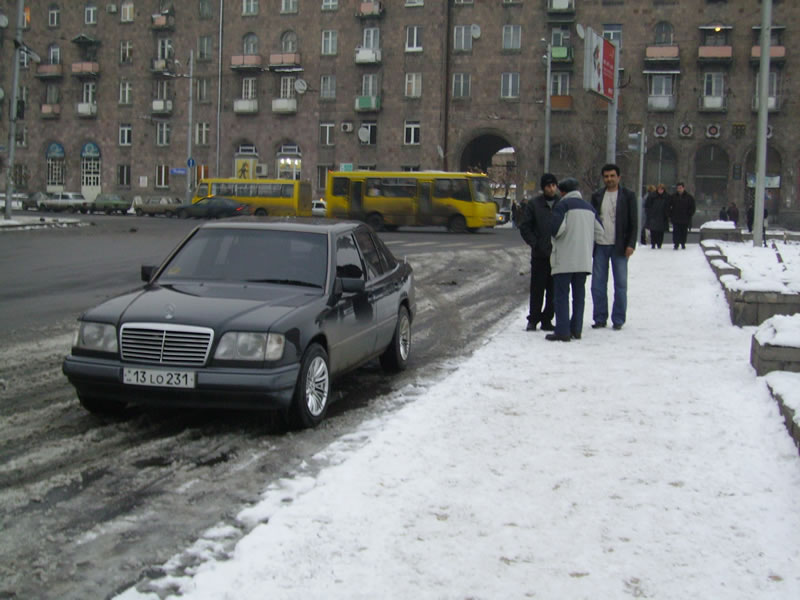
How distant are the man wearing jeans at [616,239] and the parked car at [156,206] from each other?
172ft

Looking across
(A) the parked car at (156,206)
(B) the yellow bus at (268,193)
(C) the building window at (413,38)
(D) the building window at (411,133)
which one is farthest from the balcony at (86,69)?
(D) the building window at (411,133)

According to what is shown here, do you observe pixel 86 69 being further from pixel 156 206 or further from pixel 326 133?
pixel 326 133

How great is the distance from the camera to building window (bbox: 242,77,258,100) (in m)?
66.9

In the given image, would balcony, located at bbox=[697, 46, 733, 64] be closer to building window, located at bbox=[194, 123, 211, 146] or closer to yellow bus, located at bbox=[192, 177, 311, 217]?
yellow bus, located at bbox=[192, 177, 311, 217]

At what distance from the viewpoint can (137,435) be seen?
6.46 meters

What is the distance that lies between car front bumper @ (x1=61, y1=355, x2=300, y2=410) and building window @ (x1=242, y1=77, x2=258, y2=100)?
205 feet

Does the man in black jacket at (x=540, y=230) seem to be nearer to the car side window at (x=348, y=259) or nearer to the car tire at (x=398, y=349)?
the car tire at (x=398, y=349)

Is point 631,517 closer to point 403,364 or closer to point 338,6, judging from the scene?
point 403,364

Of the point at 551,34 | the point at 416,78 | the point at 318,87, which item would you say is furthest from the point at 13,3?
the point at 551,34

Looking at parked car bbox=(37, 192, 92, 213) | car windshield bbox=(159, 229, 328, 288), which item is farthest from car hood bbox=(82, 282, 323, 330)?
parked car bbox=(37, 192, 92, 213)

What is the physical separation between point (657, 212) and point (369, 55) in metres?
40.4

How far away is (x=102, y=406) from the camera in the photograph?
682 cm

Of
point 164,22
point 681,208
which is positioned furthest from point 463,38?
point 681,208

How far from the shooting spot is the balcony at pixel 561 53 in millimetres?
59706
